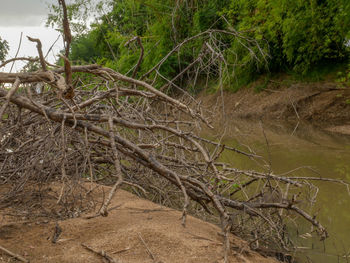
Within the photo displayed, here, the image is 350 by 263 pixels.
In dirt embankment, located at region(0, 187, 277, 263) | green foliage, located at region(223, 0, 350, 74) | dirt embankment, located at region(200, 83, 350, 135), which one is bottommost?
dirt embankment, located at region(200, 83, 350, 135)

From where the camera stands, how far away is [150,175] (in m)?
3.53

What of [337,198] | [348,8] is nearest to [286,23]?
[348,8]

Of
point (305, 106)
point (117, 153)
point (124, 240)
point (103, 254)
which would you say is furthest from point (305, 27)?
point (103, 254)

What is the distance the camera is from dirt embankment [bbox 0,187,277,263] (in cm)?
221

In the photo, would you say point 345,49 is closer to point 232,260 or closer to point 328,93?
point 328,93

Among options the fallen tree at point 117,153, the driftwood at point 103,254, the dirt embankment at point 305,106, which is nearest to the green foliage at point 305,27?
the dirt embankment at point 305,106

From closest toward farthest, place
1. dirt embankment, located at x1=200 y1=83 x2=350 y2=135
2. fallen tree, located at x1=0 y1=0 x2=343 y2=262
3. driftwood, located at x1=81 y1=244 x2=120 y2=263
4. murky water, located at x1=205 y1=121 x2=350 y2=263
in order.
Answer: driftwood, located at x1=81 y1=244 x2=120 y2=263
fallen tree, located at x1=0 y1=0 x2=343 y2=262
murky water, located at x1=205 y1=121 x2=350 y2=263
dirt embankment, located at x1=200 y1=83 x2=350 y2=135

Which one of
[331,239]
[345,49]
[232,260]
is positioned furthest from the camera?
[345,49]

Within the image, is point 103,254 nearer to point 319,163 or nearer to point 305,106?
point 319,163

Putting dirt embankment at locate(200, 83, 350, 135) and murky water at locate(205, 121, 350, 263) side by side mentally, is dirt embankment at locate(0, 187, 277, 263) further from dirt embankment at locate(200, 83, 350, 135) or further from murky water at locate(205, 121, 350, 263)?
dirt embankment at locate(200, 83, 350, 135)

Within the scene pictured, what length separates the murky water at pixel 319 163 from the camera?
124 inches

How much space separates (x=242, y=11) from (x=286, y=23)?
297 centimetres

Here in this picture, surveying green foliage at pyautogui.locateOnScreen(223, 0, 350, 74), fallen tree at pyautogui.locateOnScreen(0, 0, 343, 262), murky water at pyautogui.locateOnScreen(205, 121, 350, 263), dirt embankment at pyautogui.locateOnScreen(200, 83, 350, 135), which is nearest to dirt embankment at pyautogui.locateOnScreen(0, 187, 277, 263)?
fallen tree at pyautogui.locateOnScreen(0, 0, 343, 262)

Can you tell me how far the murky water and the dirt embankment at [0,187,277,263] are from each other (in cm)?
75
